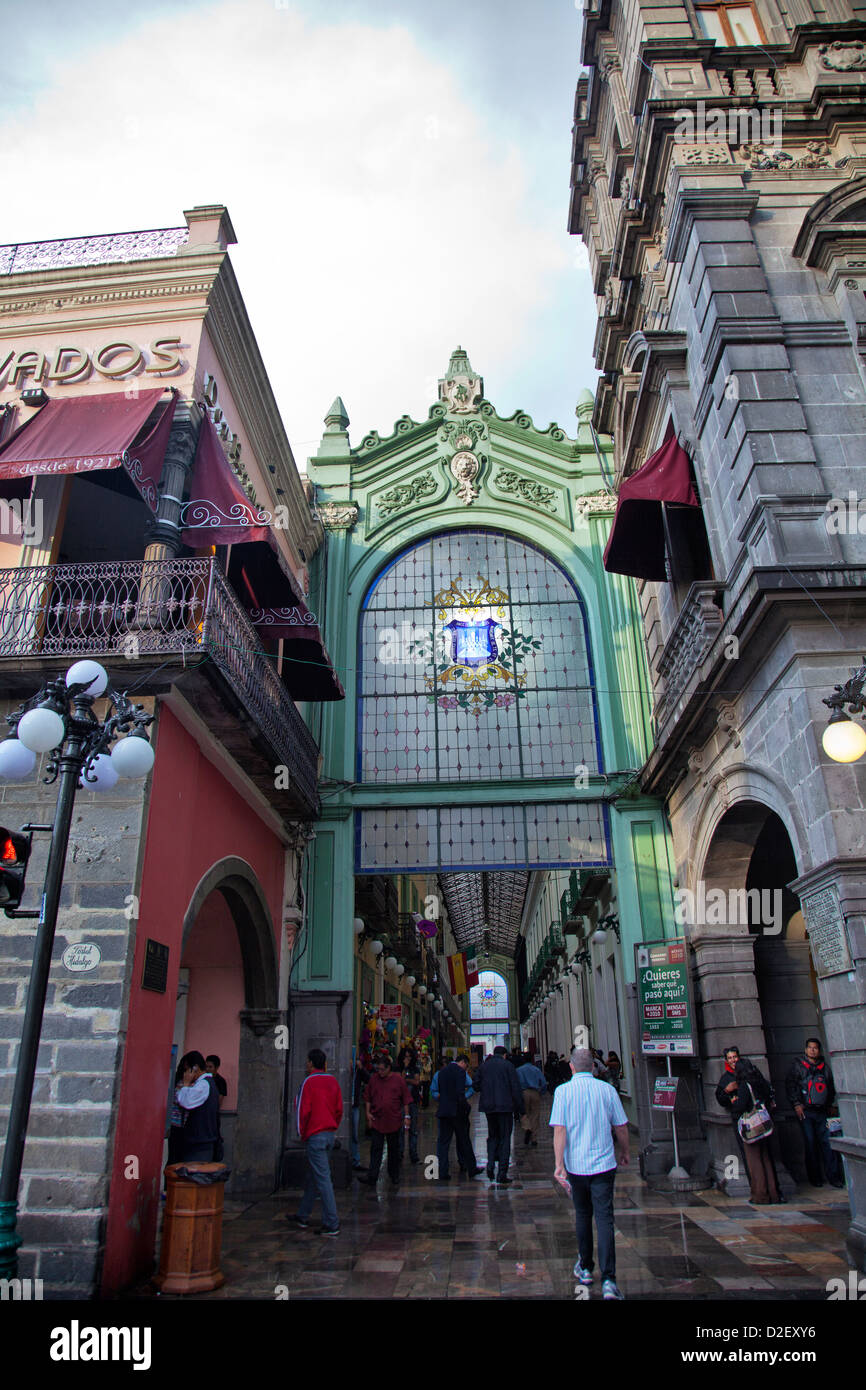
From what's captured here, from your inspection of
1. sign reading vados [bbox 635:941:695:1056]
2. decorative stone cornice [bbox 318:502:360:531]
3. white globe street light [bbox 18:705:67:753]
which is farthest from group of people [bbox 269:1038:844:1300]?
decorative stone cornice [bbox 318:502:360:531]

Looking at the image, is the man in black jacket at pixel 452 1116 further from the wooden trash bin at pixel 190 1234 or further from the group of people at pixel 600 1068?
the wooden trash bin at pixel 190 1234

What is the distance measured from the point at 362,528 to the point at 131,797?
875 centimetres

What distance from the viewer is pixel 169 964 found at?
7.61 metres

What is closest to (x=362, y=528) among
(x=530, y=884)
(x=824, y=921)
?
(x=824, y=921)

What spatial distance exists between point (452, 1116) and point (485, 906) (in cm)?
2481

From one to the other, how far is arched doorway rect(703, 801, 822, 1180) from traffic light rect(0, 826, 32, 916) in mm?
7171

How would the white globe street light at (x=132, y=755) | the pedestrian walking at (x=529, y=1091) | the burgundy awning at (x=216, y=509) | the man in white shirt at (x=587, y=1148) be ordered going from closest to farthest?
the white globe street light at (x=132, y=755) → the man in white shirt at (x=587, y=1148) → the burgundy awning at (x=216, y=509) → the pedestrian walking at (x=529, y=1091)

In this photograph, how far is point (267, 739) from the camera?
9391 mm

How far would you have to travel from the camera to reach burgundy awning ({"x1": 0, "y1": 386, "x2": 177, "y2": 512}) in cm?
798

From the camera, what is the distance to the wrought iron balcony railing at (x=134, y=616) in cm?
748

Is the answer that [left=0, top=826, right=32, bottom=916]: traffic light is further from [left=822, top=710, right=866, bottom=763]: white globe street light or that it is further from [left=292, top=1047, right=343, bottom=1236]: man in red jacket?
[left=822, top=710, right=866, bottom=763]: white globe street light

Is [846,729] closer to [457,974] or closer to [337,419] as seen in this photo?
[337,419]

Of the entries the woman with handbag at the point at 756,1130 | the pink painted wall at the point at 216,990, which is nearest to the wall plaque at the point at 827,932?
the woman with handbag at the point at 756,1130

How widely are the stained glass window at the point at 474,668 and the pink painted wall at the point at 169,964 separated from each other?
4.49 meters
